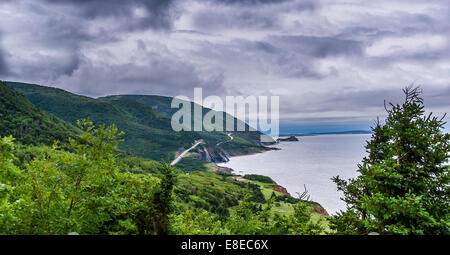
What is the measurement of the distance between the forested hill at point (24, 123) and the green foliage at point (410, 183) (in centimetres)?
14295

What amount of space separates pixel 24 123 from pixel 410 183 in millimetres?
184232

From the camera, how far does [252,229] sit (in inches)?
284

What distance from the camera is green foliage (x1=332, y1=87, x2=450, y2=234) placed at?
9055 millimetres

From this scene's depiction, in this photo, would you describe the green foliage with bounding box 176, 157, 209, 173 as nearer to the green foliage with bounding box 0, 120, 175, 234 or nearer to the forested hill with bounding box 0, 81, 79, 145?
the forested hill with bounding box 0, 81, 79, 145

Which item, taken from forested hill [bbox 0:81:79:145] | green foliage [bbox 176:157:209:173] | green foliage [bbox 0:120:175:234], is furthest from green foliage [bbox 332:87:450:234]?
green foliage [bbox 176:157:209:173]

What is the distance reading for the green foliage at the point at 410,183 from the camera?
905 cm

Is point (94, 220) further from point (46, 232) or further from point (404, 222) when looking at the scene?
point (404, 222)

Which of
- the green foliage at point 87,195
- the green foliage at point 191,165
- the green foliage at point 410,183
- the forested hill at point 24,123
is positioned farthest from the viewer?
the green foliage at point 191,165

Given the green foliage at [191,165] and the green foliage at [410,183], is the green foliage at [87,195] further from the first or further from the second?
the green foliage at [191,165]

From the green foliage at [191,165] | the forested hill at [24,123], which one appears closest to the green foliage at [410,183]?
the forested hill at [24,123]

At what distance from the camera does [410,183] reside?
1019cm

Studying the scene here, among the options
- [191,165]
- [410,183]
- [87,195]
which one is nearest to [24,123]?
[191,165]
